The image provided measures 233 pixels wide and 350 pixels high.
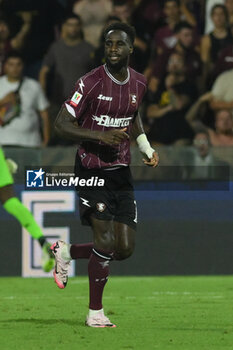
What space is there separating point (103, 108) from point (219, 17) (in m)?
6.79

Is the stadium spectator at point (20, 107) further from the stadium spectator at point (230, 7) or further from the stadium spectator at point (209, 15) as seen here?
the stadium spectator at point (230, 7)

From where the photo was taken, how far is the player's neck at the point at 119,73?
769 centimetres

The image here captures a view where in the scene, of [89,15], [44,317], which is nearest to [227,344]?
[44,317]

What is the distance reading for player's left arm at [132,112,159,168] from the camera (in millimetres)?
7770

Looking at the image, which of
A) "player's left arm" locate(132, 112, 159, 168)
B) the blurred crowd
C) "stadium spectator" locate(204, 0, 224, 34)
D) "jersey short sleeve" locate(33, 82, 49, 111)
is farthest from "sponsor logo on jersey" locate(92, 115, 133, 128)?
"stadium spectator" locate(204, 0, 224, 34)

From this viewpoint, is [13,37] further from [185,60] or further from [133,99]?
[133,99]

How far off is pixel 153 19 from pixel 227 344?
8723 mm

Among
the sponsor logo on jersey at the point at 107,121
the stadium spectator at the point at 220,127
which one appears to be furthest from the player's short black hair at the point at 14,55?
the sponsor logo on jersey at the point at 107,121

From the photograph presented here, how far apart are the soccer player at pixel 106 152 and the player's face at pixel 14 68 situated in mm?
5477

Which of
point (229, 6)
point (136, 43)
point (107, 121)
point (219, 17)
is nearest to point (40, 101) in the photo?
point (136, 43)

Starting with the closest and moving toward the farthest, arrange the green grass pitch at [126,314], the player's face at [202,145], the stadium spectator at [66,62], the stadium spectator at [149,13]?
the green grass pitch at [126,314] < the player's face at [202,145] < the stadium spectator at [66,62] < the stadium spectator at [149,13]

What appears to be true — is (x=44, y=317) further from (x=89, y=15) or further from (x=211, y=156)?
(x=89, y=15)

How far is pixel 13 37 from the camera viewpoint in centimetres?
1445

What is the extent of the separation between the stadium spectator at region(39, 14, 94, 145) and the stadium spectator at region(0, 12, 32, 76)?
2.50ft
